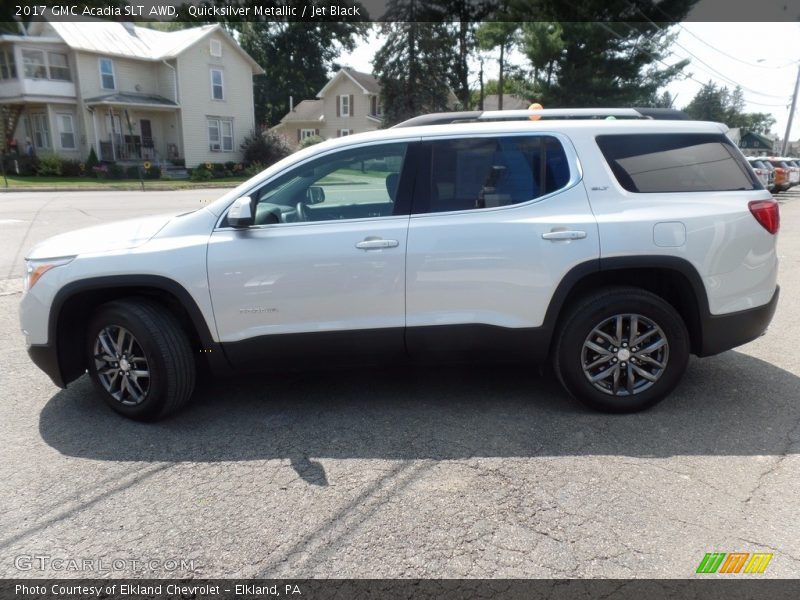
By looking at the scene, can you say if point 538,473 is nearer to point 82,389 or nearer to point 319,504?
point 319,504

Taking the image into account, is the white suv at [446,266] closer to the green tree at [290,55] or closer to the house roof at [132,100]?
the house roof at [132,100]

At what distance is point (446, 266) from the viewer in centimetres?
393

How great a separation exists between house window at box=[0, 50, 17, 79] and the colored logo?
125 feet

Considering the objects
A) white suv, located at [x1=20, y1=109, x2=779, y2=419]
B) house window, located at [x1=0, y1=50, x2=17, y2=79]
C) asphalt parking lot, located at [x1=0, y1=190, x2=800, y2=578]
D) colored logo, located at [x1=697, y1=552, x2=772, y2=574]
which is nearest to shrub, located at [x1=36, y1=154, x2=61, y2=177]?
house window, located at [x1=0, y1=50, x2=17, y2=79]

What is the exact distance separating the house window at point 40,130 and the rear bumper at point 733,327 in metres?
37.3

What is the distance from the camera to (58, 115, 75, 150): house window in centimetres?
3341

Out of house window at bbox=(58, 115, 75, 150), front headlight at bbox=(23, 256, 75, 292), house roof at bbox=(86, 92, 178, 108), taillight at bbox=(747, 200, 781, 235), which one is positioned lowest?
front headlight at bbox=(23, 256, 75, 292)

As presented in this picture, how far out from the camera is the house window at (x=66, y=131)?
110 ft

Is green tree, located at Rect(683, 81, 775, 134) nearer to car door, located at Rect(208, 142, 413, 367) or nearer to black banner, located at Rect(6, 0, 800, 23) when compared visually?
black banner, located at Rect(6, 0, 800, 23)

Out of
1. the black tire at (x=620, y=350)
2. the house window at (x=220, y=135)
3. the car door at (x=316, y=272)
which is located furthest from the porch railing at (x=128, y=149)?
the black tire at (x=620, y=350)

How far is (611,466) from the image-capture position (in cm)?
352

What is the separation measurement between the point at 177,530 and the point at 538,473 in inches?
75.4

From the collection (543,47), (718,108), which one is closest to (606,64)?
(543,47)

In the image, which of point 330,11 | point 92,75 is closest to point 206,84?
point 92,75
